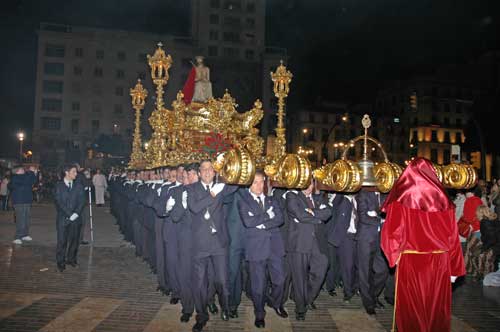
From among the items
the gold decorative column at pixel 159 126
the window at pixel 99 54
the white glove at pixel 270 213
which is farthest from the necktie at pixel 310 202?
the window at pixel 99 54

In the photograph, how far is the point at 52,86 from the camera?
6172 cm

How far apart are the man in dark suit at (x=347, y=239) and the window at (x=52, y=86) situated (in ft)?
208

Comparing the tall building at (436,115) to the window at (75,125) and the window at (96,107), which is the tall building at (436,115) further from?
the window at (75,125)

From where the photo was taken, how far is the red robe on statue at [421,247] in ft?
15.2

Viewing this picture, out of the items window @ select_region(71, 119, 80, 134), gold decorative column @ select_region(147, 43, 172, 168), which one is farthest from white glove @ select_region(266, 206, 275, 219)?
window @ select_region(71, 119, 80, 134)

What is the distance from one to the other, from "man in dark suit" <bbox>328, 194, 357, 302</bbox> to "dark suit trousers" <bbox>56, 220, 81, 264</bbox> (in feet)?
17.7

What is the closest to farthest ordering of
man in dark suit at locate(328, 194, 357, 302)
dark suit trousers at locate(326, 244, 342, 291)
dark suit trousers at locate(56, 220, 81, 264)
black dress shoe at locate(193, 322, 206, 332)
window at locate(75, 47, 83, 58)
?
black dress shoe at locate(193, 322, 206, 332) → man in dark suit at locate(328, 194, 357, 302) → dark suit trousers at locate(326, 244, 342, 291) → dark suit trousers at locate(56, 220, 81, 264) → window at locate(75, 47, 83, 58)

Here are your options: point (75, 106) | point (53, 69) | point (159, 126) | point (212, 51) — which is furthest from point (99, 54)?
point (159, 126)

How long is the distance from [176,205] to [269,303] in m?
2.12

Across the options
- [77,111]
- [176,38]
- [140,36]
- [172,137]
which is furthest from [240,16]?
[172,137]

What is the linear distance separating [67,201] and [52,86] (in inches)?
2357

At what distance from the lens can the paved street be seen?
5.57 metres

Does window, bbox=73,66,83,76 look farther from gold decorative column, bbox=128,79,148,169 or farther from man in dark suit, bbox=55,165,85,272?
man in dark suit, bbox=55,165,85,272

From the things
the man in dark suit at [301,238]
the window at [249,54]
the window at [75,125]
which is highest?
the window at [249,54]
